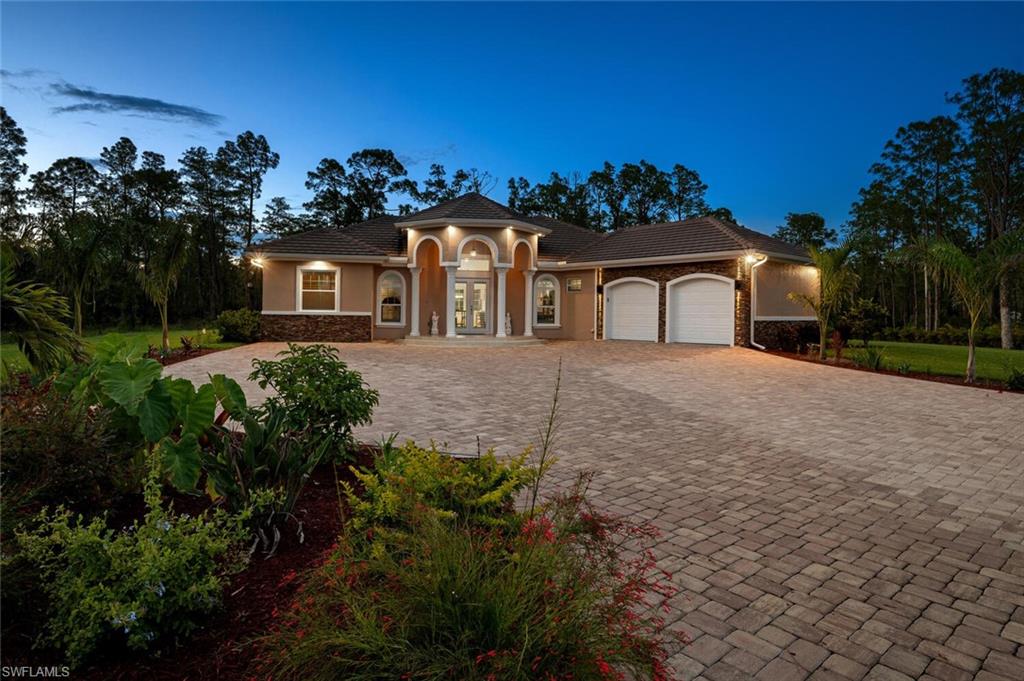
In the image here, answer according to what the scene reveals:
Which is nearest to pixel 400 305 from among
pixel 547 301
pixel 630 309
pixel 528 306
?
pixel 528 306

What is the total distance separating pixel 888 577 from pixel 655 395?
620 centimetres

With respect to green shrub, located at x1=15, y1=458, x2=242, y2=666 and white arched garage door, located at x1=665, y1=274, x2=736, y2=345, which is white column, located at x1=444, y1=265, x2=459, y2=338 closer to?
white arched garage door, located at x1=665, y1=274, x2=736, y2=345

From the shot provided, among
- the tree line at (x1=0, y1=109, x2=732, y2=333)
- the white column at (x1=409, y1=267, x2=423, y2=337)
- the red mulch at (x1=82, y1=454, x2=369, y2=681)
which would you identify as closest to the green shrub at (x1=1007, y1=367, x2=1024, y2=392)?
the red mulch at (x1=82, y1=454, x2=369, y2=681)

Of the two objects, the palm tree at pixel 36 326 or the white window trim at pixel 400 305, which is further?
the white window trim at pixel 400 305

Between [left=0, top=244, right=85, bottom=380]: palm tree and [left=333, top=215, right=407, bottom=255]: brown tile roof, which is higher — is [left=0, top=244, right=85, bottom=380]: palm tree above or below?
below

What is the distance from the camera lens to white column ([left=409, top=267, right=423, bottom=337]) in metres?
20.2

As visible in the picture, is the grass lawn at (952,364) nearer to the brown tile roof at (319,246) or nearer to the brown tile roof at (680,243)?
the brown tile roof at (680,243)

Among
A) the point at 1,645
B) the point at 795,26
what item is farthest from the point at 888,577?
the point at 795,26

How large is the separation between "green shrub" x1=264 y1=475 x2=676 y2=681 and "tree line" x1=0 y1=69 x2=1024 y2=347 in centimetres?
2249

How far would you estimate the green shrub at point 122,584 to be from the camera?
1896 millimetres

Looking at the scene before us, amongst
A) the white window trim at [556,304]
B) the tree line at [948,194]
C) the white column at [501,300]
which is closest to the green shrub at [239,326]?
the white column at [501,300]

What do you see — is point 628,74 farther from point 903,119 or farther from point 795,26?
point 903,119

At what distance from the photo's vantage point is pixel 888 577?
3.05 m

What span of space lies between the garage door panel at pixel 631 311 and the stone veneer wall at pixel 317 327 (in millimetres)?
9643
